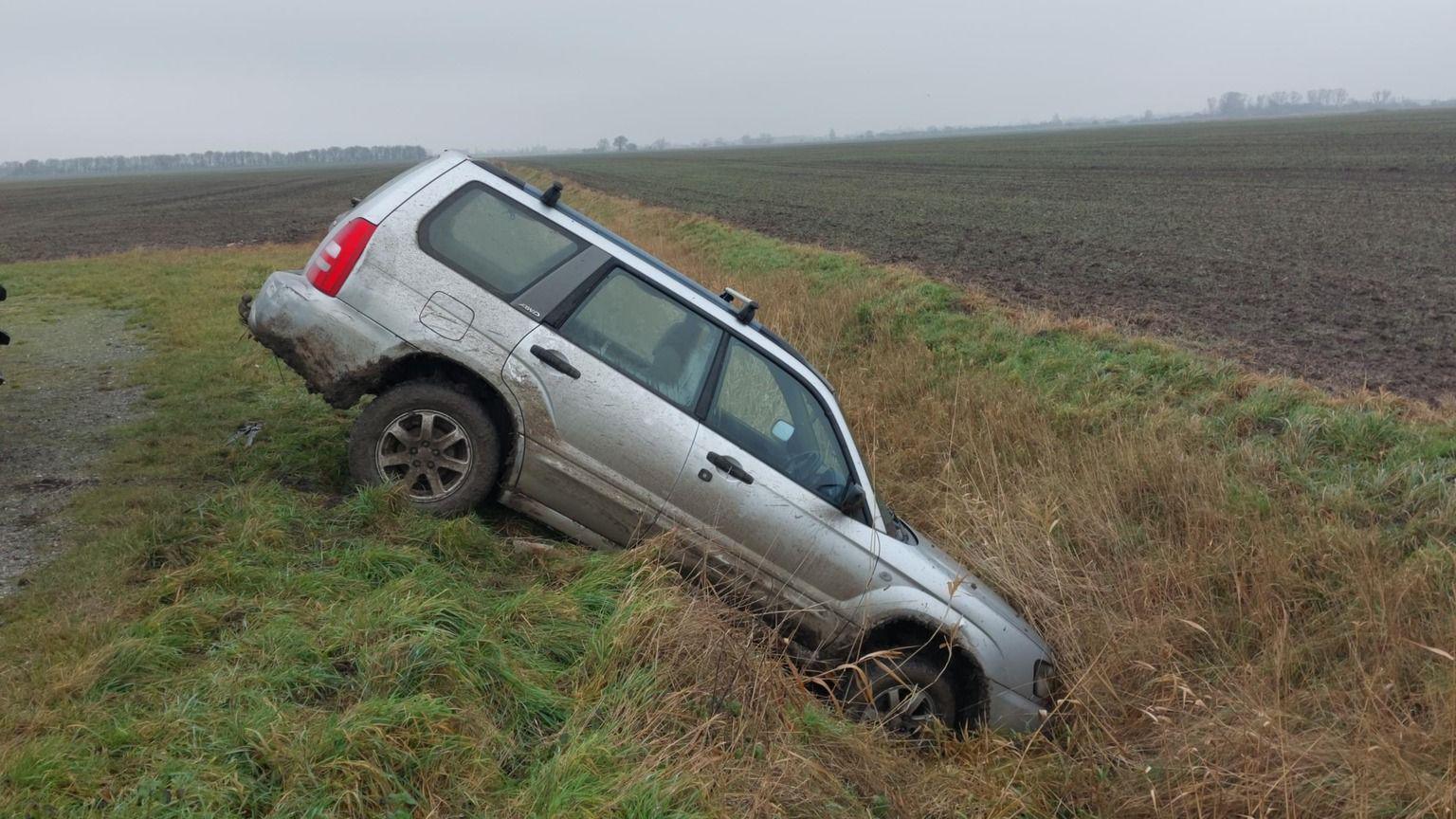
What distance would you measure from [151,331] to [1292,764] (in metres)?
11.8

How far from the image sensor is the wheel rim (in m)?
5.15

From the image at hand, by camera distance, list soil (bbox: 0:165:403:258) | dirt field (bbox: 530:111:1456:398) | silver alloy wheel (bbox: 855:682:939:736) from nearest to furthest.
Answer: silver alloy wheel (bbox: 855:682:939:736), dirt field (bbox: 530:111:1456:398), soil (bbox: 0:165:403:258)

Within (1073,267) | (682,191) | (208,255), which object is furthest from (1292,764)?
(682,191)

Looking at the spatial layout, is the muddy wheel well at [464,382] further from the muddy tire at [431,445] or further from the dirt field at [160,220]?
the dirt field at [160,220]

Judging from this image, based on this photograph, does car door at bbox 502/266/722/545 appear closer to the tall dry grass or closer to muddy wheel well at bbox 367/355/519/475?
muddy wheel well at bbox 367/355/519/475

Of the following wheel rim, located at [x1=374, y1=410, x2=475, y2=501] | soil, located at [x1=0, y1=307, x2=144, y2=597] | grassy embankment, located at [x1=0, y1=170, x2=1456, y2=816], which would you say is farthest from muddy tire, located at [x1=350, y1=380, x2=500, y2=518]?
soil, located at [x1=0, y1=307, x2=144, y2=597]

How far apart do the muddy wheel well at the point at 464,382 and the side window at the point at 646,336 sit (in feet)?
1.64

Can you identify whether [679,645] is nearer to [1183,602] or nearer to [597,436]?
[597,436]

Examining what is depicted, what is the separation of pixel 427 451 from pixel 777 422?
175 centimetres

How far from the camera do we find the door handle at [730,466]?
4992 millimetres

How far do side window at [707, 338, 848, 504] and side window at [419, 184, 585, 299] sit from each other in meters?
1.10

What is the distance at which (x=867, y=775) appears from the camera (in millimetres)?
4125

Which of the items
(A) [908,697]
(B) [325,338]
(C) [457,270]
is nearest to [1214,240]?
(A) [908,697]

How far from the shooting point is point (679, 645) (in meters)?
4.20
